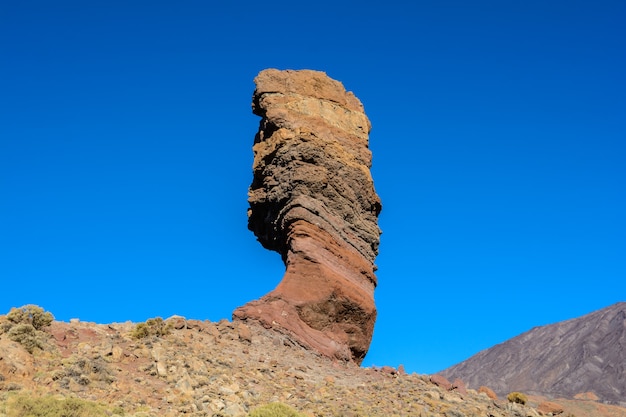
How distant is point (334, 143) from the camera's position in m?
24.9

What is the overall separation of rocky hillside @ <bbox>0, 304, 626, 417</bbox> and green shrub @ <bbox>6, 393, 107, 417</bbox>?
5 cm

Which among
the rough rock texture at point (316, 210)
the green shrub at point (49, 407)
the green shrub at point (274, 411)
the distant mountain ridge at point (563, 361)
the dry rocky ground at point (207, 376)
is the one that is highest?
the distant mountain ridge at point (563, 361)

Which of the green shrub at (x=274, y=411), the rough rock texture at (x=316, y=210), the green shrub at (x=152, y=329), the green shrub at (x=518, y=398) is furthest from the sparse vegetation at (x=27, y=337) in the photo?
the green shrub at (x=518, y=398)

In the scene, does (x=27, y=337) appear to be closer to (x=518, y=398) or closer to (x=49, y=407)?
(x=49, y=407)

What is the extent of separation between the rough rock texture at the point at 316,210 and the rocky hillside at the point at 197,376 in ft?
5.29

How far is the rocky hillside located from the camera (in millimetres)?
12836

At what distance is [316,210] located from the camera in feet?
76.4

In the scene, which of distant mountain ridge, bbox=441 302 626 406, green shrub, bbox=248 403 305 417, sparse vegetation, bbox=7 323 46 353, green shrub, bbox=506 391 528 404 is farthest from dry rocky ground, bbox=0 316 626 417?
distant mountain ridge, bbox=441 302 626 406

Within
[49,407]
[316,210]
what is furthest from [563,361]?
[49,407]

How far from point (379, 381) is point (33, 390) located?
373 inches

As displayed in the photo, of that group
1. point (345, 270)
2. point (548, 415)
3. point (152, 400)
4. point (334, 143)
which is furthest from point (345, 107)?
point (152, 400)

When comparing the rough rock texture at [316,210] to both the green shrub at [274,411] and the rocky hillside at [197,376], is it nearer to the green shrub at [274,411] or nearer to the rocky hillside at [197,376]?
the rocky hillside at [197,376]

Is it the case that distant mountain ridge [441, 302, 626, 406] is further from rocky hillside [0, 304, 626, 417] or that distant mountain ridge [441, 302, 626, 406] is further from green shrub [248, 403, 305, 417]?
green shrub [248, 403, 305, 417]

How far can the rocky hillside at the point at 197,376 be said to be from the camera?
12.8 m
